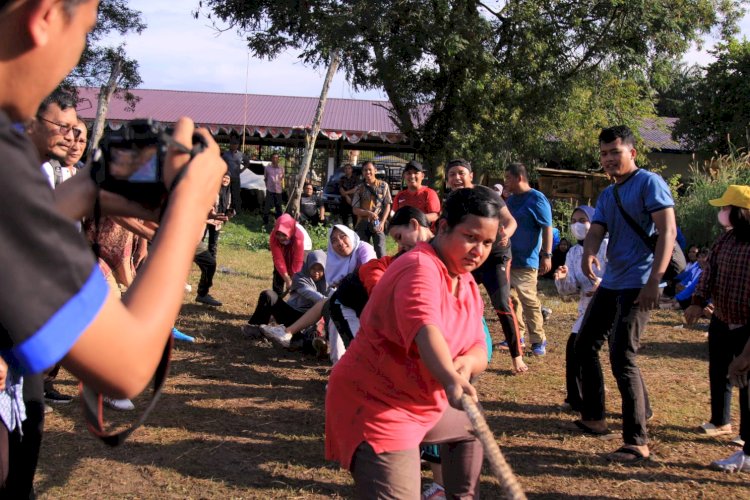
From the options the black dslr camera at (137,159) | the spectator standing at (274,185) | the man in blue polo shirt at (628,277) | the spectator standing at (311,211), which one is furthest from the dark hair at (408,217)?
the spectator standing at (274,185)

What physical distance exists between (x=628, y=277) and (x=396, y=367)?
2.65 meters

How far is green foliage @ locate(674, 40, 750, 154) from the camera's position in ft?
77.8

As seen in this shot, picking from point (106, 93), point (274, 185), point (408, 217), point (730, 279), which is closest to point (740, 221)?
point (730, 279)

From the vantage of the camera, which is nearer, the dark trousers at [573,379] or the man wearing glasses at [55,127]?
the man wearing glasses at [55,127]

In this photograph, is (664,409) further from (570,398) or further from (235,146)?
(235,146)

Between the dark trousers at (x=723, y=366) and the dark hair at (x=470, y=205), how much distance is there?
2813 mm

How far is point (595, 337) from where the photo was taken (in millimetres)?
5145

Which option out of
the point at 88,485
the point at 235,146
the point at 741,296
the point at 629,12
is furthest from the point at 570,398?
the point at 629,12

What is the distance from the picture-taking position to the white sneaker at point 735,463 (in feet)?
15.5

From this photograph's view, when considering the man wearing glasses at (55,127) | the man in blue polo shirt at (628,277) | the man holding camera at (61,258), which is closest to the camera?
the man holding camera at (61,258)

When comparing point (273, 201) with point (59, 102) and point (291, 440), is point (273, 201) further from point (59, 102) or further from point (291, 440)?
point (59, 102)

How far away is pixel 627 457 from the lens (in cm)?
484

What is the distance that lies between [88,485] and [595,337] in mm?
3430

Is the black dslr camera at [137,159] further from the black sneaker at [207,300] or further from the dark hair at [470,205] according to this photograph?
the black sneaker at [207,300]
